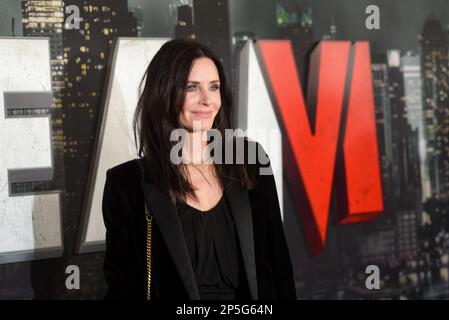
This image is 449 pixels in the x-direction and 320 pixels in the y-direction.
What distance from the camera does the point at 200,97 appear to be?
2.23 metres

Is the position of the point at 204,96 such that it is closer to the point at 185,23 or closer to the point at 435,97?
the point at 185,23

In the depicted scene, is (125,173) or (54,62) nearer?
(125,173)

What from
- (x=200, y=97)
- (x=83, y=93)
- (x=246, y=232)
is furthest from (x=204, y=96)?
(x=83, y=93)

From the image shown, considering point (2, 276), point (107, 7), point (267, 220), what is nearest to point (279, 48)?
point (107, 7)

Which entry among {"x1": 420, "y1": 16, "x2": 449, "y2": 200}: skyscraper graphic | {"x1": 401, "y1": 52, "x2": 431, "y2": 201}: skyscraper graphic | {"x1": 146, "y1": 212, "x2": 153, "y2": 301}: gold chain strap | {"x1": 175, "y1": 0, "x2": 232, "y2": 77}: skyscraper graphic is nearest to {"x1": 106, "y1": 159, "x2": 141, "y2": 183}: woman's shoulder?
{"x1": 146, "y1": 212, "x2": 153, "y2": 301}: gold chain strap

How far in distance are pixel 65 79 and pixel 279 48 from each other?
1.18m

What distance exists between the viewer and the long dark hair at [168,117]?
2170 millimetres

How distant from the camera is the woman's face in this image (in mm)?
2217

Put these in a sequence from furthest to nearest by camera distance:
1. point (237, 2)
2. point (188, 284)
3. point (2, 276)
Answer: point (237, 2) → point (2, 276) → point (188, 284)

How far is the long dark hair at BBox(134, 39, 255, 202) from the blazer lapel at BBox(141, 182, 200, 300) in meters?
0.04

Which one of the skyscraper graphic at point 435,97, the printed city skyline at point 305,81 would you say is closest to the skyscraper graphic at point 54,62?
the printed city skyline at point 305,81

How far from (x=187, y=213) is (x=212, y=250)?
0.53 ft

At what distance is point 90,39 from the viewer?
2.94m
